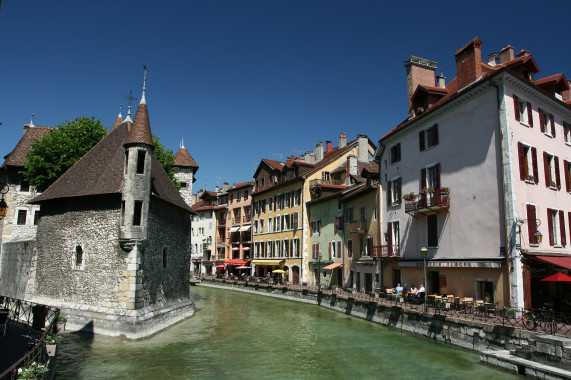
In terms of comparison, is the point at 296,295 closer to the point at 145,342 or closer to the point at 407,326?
the point at 407,326

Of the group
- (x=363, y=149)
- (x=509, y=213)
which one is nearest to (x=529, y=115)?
(x=509, y=213)

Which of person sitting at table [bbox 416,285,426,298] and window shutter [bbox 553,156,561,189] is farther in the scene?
person sitting at table [bbox 416,285,426,298]

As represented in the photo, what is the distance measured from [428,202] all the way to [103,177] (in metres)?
17.3

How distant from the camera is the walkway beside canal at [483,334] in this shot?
12.6 m

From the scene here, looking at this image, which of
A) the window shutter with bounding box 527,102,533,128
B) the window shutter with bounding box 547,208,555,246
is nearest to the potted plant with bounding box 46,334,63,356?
the window shutter with bounding box 547,208,555,246

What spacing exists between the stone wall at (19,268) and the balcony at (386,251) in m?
20.7

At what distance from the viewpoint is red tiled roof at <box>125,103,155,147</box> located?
1991 cm

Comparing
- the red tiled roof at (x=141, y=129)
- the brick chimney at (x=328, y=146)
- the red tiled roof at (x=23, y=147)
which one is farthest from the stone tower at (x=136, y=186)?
the brick chimney at (x=328, y=146)

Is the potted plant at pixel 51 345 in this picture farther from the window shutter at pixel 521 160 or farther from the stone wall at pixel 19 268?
the window shutter at pixel 521 160

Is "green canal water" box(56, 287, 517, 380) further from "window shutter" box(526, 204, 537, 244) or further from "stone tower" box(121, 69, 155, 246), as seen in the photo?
"window shutter" box(526, 204, 537, 244)

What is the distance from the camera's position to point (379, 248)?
95.8 ft

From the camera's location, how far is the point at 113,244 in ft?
64.1

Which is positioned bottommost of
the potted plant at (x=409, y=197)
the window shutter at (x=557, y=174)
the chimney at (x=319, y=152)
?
the potted plant at (x=409, y=197)

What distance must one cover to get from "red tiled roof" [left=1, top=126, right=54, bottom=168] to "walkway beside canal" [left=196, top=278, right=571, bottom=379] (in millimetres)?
27314
